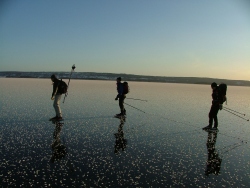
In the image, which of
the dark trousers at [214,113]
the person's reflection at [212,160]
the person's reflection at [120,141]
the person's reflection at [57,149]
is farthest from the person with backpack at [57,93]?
the dark trousers at [214,113]

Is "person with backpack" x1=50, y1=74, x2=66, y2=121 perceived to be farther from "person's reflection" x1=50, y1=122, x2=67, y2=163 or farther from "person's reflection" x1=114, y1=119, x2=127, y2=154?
"person's reflection" x1=114, y1=119, x2=127, y2=154

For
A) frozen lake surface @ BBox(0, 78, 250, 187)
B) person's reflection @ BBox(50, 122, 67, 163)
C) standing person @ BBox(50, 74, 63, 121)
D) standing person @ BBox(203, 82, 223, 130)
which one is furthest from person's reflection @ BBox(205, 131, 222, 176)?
standing person @ BBox(50, 74, 63, 121)

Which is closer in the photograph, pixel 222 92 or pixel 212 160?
pixel 212 160

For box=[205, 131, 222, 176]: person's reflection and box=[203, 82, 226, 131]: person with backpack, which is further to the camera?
box=[203, 82, 226, 131]: person with backpack

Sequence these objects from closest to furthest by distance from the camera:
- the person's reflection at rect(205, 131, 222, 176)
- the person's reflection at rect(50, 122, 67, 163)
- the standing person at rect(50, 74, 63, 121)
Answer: the person's reflection at rect(205, 131, 222, 176) → the person's reflection at rect(50, 122, 67, 163) → the standing person at rect(50, 74, 63, 121)

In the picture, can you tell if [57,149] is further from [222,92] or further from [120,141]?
[222,92]

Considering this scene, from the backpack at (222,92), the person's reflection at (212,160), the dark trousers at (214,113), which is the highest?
the backpack at (222,92)

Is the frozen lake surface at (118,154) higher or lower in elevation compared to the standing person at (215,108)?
lower

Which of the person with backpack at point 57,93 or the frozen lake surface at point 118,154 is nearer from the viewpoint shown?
the frozen lake surface at point 118,154

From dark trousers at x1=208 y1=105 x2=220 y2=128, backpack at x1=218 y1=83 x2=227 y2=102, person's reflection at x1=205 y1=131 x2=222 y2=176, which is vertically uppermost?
backpack at x1=218 y1=83 x2=227 y2=102

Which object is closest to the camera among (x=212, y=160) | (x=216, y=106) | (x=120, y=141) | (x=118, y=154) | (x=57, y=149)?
(x=212, y=160)

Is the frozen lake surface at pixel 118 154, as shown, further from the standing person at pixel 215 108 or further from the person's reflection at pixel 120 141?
the standing person at pixel 215 108

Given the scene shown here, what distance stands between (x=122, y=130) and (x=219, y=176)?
5.24 meters

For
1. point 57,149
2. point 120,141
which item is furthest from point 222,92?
point 57,149
